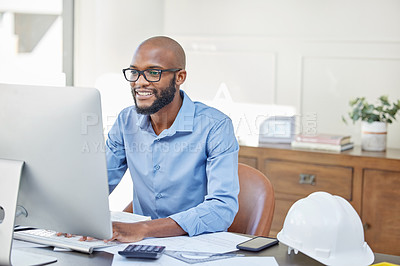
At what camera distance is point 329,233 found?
139 cm

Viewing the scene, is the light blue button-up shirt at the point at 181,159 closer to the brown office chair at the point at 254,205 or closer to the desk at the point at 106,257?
the brown office chair at the point at 254,205

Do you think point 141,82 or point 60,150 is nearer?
point 60,150

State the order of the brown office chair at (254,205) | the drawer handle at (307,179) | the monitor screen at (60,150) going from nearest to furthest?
1. the monitor screen at (60,150)
2. the brown office chair at (254,205)
3. the drawer handle at (307,179)

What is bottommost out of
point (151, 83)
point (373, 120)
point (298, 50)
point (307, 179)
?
point (307, 179)

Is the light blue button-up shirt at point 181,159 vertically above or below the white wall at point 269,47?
below

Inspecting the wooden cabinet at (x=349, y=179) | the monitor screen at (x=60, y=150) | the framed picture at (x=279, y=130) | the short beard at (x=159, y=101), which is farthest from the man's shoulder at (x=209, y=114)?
the framed picture at (x=279, y=130)

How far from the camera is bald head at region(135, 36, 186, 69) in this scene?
1986 mm

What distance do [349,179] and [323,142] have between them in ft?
0.83

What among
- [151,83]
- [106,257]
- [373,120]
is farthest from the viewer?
[373,120]

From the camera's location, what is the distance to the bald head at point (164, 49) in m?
1.99

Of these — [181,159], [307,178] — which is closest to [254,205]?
[181,159]

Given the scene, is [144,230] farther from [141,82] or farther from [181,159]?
[141,82]

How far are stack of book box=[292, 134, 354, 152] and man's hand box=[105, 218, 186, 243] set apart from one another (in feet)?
5.33

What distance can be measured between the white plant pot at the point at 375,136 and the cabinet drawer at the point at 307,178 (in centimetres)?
21
